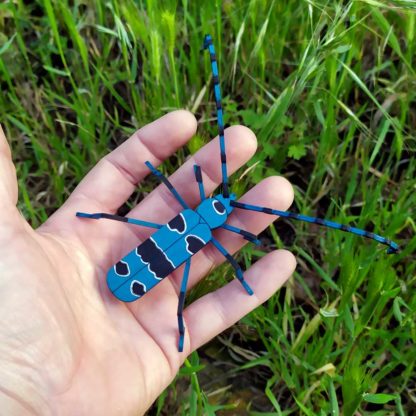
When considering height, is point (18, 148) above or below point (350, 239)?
above

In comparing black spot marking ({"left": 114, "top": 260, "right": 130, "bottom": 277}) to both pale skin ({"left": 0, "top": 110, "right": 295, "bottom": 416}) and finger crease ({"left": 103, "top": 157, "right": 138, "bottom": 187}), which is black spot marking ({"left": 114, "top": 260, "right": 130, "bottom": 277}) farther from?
finger crease ({"left": 103, "top": 157, "right": 138, "bottom": 187})

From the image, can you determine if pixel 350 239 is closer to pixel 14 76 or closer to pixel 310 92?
pixel 310 92

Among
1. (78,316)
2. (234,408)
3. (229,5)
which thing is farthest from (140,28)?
(234,408)

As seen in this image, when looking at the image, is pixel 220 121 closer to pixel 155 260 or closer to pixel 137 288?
pixel 155 260

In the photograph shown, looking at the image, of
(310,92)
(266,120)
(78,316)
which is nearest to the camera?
(78,316)

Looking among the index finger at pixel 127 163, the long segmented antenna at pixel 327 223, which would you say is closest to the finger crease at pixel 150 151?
the index finger at pixel 127 163

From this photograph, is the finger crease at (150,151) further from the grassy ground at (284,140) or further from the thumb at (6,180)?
the thumb at (6,180)
